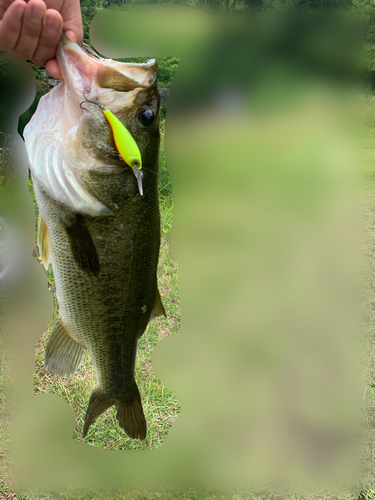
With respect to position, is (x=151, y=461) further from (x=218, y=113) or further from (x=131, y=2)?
(x=131, y=2)

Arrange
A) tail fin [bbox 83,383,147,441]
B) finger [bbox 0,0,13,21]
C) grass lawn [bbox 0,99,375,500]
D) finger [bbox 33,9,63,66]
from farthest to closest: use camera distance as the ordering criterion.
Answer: grass lawn [bbox 0,99,375,500] < tail fin [bbox 83,383,147,441] < finger [bbox 0,0,13,21] < finger [bbox 33,9,63,66]

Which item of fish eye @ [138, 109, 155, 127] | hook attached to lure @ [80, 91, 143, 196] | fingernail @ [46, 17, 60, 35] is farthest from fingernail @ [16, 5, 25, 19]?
fish eye @ [138, 109, 155, 127]

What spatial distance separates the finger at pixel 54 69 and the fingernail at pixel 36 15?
0.42 ft

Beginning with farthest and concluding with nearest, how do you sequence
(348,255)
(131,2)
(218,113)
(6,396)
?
(6,396)
(348,255)
(218,113)
(131,2)

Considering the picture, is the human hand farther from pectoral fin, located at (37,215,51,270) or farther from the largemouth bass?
pectoral fin, located at (37,215,51,270)

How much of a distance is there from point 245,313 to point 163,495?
1.18m

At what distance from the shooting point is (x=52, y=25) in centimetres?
131

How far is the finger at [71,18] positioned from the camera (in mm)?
1490

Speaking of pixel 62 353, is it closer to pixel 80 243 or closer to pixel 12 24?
pixel 80 243

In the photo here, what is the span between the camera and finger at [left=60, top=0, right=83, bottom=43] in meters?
1.49

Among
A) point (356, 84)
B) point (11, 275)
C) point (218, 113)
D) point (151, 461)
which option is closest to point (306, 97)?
point (356, 84)

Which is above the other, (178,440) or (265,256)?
(265,256)

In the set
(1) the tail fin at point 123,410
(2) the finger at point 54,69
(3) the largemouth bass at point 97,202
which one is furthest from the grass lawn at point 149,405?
(2) the finger at point 54,69

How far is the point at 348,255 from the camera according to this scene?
2.25 meters
